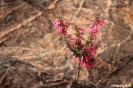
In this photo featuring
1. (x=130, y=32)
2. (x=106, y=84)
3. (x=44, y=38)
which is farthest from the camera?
(x=130, y=32)

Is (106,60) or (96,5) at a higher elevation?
(96,5)

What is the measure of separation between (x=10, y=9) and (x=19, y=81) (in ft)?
10.7

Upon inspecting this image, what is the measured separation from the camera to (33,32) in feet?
20.3

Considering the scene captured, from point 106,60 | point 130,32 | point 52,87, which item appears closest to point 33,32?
point 106,60

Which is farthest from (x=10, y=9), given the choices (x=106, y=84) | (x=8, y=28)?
(x=106, y=84)

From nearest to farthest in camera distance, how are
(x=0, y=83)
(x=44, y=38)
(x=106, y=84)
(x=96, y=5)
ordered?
(x=0, y=83)
(x=106, y=84)
(x=44, y=38)
(x=96, y=5)

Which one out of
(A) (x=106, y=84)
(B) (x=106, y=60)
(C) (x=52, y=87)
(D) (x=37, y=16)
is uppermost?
(D) (x=37, y=16)

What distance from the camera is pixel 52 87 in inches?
145

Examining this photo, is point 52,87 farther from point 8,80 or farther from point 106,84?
point 106,84

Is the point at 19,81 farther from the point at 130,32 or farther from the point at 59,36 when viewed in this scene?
the point at 130,32

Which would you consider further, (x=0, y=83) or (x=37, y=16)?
(x=37, y=16)

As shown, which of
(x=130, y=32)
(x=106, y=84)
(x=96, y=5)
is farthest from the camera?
(x=96, y=5)

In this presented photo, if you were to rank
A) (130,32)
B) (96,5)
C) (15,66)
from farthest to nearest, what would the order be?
(96,5) → (130,32) → (15,66)

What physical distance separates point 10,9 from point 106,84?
277cm
